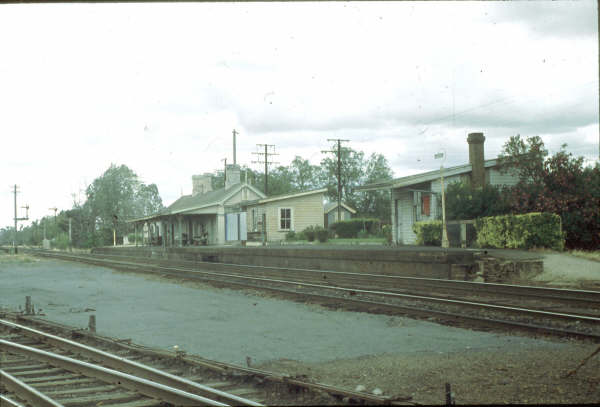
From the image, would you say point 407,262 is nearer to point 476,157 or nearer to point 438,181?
point 438,181

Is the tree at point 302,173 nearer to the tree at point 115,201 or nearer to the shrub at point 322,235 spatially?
the tree at point 115,201

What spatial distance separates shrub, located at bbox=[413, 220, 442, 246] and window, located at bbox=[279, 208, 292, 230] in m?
13.0

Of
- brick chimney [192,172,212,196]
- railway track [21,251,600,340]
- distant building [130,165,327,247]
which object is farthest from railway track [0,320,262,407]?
brick chimney [192,172,212,196]

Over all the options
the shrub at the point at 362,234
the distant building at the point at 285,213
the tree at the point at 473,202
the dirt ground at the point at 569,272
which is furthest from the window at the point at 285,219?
the dirt ground at the point at 569,272

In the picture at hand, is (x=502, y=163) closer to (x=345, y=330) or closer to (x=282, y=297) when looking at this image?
(x=282, y=297)

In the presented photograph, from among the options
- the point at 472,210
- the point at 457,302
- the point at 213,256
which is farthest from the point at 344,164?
the point at 457,302

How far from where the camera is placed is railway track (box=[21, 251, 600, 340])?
8.43 m

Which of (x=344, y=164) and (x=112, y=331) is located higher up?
(x=344, y=164)

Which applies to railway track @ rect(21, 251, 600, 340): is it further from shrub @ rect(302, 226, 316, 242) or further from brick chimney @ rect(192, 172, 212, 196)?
brick chimney @ rect(192, 172, 212, 196)

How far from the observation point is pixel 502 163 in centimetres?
2336

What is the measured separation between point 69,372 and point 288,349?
2.65 meters

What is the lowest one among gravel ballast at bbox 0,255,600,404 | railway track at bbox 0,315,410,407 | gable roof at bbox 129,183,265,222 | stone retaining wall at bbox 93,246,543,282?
gravel ballast at bbox 0,255,600,404

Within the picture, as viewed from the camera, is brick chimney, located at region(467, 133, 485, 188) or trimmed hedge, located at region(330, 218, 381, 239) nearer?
brick chimney, located at region(467, 133, 485, 188)

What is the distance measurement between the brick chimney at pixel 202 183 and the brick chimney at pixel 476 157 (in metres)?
28.7
